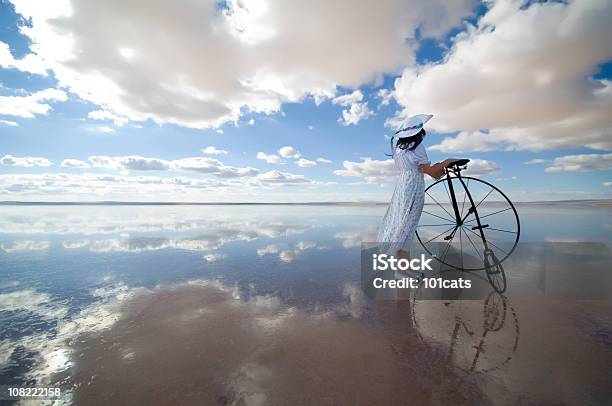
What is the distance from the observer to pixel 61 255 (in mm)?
8758

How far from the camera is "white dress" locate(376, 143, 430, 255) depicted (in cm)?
538

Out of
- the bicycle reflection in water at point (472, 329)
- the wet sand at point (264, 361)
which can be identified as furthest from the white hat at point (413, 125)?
the wet sand at point (264, 361)

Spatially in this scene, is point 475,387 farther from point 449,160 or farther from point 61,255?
point 61,255

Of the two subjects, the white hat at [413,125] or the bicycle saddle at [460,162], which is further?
the white hat at [413,125]

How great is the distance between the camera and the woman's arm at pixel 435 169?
515 cm

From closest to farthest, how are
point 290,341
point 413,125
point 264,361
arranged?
point 264,361
point 290,341
point 413,125

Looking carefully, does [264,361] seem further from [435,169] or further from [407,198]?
[435,169]

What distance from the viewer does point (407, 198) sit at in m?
5.46

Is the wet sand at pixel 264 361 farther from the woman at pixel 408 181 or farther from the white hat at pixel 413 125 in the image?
the white hat at pixel 413 125

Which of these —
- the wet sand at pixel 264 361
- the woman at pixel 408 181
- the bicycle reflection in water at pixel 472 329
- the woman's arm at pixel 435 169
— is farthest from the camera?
the woman at pixel 408 181

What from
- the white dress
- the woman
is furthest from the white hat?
the white dress

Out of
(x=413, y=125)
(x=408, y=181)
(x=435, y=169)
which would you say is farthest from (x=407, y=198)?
(x=413, y=125)

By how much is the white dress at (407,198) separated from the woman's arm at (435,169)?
89 millimetres

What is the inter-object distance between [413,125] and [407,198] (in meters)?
1.35
